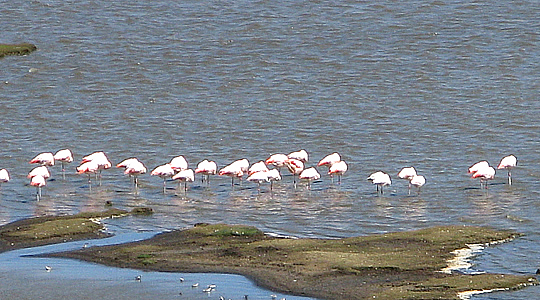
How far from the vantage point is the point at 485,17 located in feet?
108

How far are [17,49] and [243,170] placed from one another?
48.2ft

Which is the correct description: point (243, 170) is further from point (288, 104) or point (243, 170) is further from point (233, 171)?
point (288, 104)

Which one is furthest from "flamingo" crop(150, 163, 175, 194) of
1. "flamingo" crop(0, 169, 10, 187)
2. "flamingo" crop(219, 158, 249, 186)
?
"flamingo" crop(0, 169, 10, 187)

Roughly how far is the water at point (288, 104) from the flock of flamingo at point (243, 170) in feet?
0.91

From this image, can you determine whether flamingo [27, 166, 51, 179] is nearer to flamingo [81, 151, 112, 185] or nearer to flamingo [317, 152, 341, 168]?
flamingo [81, 151, 112, 185]

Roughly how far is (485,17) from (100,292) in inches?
868

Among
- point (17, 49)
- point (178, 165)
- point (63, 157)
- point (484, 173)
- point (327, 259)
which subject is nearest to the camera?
point (327, 259)

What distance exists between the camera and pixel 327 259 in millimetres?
13977

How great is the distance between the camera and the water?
1881cm

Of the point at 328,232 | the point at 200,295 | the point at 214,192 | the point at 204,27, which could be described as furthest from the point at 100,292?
the point at 204,27

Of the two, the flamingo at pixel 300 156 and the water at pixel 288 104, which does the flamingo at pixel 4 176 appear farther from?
the flamingo at pixel 300 156

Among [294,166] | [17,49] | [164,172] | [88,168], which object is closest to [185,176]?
[164,172]

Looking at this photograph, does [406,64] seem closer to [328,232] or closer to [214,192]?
[214,192]

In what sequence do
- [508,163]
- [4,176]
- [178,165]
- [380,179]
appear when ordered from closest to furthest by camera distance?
[380,179]
[4,176]
[508,163]
[178,165]
